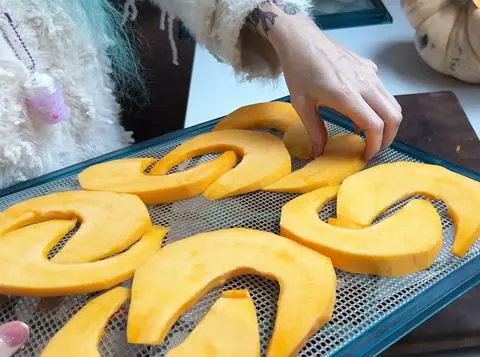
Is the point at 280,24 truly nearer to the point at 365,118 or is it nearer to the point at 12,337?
the point at 365,118

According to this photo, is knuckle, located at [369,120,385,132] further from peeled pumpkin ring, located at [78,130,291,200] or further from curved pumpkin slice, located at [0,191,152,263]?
curved pumpkin slice, located at [0,191,152,263]

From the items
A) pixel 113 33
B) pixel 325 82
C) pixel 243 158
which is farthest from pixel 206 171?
pixel 113 33

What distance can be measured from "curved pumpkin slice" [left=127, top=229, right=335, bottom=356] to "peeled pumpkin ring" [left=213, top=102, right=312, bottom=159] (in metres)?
0.20

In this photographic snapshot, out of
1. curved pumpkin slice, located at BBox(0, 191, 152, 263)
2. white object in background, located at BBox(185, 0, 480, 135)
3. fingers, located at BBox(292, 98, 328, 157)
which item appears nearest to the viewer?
curved pumpkin slice, located at BBox(0, 191, 152, 263)

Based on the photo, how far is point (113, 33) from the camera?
0.78 m

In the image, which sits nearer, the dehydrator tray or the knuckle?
the dehydrator tray

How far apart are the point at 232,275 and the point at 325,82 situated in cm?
24

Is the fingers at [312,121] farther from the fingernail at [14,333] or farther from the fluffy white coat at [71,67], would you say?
the fingernail at [14,333]

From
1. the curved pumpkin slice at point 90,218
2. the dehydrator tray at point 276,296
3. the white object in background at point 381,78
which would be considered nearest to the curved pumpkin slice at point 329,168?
the dehydrator tray at point 276,296

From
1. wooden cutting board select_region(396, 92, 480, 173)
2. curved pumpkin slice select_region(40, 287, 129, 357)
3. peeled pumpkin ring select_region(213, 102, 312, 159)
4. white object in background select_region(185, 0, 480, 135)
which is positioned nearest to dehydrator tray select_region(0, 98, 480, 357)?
curved pumpkin slice select_region(40, 287, 129, 357)

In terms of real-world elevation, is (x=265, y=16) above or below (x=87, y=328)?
above

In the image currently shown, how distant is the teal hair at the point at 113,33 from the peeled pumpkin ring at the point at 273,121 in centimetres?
19

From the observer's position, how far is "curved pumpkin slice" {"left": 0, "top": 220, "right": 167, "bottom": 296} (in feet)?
1.52

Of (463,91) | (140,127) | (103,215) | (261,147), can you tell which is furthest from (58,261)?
(463,91)
